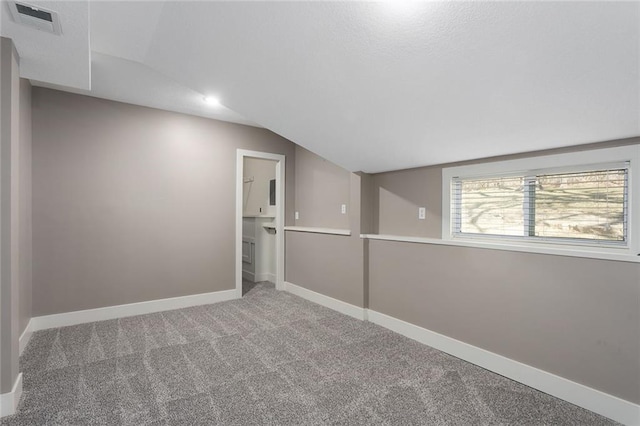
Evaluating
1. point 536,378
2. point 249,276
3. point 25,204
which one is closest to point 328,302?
point 249,276

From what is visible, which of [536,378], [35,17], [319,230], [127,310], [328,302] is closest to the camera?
[35,17]

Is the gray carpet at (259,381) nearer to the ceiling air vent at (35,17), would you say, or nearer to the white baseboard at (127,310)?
the white baseboard at (127,310)

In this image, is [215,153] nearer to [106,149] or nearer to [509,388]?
[106,149]

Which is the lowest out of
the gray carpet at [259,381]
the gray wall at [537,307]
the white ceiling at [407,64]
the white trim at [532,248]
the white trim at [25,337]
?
the gray carpet at [259,381]

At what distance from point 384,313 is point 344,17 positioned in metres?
2.76

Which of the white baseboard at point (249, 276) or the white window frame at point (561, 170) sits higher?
the white window frame at point (561, 170)

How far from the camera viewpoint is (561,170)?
7.54ft

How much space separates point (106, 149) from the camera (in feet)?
12.2

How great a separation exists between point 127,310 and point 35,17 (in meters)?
3.07

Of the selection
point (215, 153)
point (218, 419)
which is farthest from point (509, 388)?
point (215, 153)

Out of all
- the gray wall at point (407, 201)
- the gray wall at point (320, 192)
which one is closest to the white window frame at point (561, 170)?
the gray wall at point (407, 201)

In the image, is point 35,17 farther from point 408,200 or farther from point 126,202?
point 408,200

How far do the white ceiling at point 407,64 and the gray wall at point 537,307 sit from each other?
83 centimetres

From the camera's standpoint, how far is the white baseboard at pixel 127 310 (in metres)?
3.40
